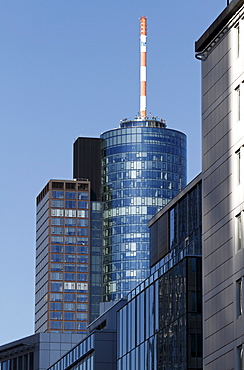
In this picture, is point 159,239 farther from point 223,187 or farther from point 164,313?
point 223,187

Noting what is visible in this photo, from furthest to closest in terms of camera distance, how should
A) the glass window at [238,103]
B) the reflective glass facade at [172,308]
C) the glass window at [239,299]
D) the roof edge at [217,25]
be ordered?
1. the reflective glass facade at [172,308]
2. the glass window at [238,103]
3. the roof edge at [217,25]
4. the glass window at [239,299]

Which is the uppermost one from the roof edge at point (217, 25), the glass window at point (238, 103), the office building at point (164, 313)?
the roof edge at point (217, 25)

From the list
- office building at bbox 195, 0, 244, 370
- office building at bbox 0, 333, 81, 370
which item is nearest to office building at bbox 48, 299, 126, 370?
office building at bbox 195, 0, 244, 370

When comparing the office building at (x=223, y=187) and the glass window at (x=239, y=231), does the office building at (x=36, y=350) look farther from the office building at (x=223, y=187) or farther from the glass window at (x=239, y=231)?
the glass window at (x=239, y=231)

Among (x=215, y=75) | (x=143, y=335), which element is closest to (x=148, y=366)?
(x=143, y=335)

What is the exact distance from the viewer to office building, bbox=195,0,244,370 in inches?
2798

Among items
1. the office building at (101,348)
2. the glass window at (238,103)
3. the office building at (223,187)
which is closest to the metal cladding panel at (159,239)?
the office building at (101,348)

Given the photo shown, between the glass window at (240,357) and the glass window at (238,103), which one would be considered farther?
the glass window at (238,103)

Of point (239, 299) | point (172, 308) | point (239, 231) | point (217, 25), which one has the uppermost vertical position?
point (217, 25)

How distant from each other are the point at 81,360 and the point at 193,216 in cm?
2582

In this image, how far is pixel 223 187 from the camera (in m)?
74.4

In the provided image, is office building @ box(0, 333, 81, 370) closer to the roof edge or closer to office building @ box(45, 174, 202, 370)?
office building @ box(45, 174, 202, 370)

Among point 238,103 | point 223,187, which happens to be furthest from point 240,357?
point 238,103

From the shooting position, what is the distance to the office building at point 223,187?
7106 cm
